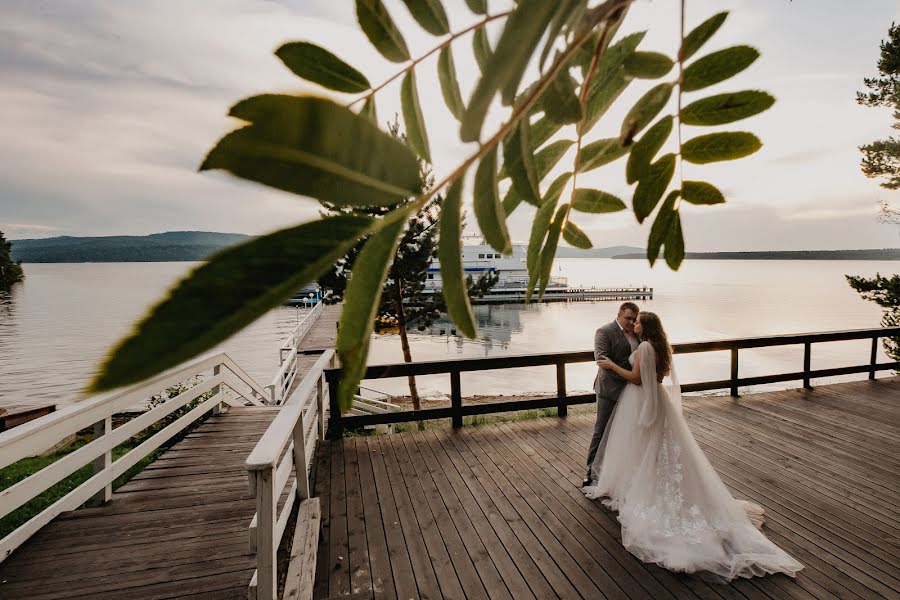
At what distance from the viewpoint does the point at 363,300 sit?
0.32m

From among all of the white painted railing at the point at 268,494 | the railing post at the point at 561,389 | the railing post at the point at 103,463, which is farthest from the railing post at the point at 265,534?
the railing post at the point at 561,389

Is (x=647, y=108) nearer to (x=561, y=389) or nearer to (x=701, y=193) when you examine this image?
(x=701, y=193)

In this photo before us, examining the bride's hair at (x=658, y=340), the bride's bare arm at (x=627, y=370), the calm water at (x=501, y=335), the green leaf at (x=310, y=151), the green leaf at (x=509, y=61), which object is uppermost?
the green leaf at (x=509, y=61)

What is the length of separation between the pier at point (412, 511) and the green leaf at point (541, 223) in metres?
1.36

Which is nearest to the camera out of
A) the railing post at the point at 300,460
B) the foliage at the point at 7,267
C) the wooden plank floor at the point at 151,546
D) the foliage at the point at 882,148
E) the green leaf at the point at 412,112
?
→ the green leaf at the point at 412,112

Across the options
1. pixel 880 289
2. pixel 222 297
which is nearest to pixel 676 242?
pixel 222 297

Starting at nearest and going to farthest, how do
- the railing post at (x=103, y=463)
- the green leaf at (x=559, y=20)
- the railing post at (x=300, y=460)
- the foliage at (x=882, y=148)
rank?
the green leaf at (x=559, y=20), the railing post at (x=300, y=460), the railing post at (x=103, y=463), the foliage at (x=882, y=148)

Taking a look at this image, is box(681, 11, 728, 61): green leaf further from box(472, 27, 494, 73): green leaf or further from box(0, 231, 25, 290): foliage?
box(0, 231, 25, 290): foliage

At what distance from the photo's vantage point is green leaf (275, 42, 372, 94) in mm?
432

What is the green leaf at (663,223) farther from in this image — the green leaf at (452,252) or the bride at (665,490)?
the bride at (665,490)

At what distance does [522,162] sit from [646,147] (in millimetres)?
237

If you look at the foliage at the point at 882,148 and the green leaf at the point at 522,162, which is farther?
the foliage at the point at 882,148

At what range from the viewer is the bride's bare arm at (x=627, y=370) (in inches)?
156

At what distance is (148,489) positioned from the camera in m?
4.39
